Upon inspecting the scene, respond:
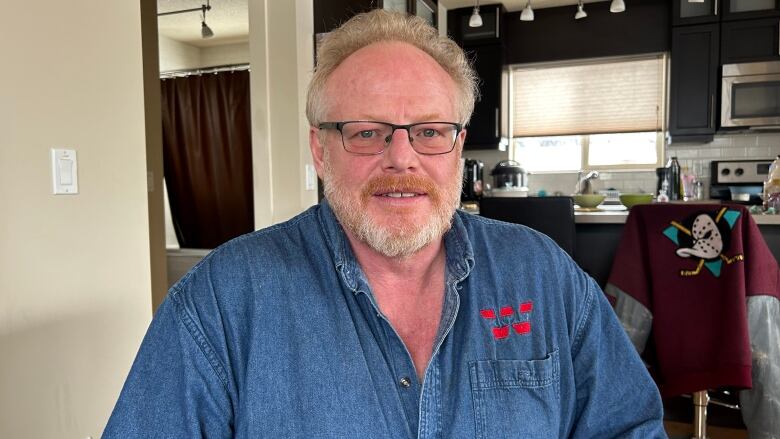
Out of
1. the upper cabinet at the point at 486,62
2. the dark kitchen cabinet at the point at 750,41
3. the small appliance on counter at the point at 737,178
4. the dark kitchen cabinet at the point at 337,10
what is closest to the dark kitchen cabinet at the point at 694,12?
the dark kitchen cabinet at the point at 750,41

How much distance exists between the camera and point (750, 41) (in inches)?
180

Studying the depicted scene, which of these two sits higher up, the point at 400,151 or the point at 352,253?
the point at 400,151

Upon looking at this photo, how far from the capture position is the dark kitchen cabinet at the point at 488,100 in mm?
5309

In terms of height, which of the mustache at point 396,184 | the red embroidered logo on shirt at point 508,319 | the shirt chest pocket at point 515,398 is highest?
the mustache at point 396,184

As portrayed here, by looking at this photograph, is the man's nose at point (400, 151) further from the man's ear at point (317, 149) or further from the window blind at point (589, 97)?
the window blind at point (589, 97)

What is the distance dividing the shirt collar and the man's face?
22 mm

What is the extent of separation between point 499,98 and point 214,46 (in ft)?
9.13

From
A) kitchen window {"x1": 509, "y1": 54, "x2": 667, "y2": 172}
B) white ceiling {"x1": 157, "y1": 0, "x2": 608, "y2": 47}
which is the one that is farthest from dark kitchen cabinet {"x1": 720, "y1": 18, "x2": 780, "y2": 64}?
white ceiling {"x1": 157, "y1": 0, "x2": 608, "y2": 47}

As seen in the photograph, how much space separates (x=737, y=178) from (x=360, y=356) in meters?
5.12

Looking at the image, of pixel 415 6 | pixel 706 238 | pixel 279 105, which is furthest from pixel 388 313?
pixel 415 6

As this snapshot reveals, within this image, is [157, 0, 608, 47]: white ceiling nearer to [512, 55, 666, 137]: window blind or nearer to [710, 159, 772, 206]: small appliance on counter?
[512, 55, 666, 137]: window blind

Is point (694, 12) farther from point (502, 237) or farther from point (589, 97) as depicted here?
point (502, 237)

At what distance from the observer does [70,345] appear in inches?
53.6

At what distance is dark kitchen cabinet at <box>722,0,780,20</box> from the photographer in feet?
14.7
